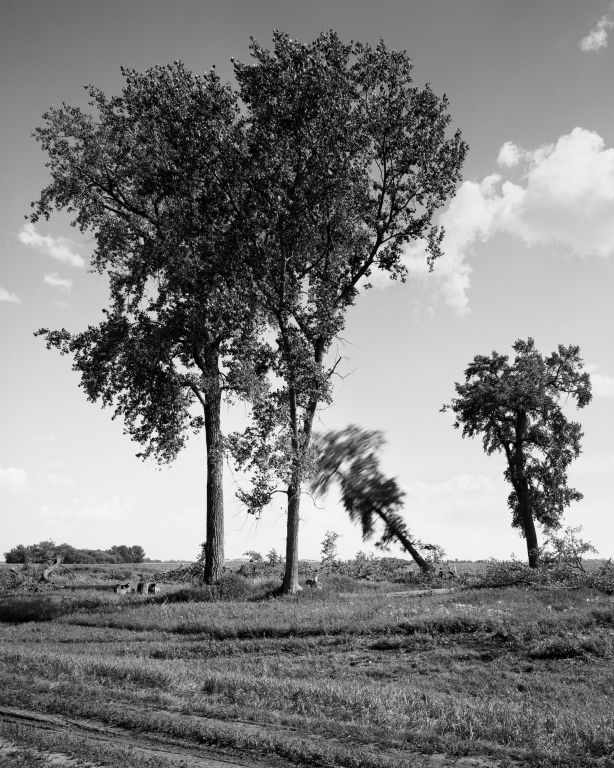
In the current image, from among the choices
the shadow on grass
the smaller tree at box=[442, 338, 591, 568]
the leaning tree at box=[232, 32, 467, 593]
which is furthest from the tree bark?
the shadow on grass

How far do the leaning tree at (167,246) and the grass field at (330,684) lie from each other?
10.6 metres

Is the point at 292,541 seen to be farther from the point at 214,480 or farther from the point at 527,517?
the point at 527,517

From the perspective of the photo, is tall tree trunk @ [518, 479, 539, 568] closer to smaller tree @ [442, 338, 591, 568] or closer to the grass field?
smaller tree @ [442, 338, 591, 568]

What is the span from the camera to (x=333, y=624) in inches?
626

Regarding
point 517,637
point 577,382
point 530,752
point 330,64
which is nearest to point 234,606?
point 517,637

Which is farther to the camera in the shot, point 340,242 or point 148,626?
point 340,242

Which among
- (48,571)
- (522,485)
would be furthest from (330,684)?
(522,485)

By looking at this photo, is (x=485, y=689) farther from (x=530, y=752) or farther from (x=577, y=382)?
(x=577, y=382)

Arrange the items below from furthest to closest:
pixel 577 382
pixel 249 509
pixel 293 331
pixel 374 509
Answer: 1. pixel 577 382
2. pixel 374 509
3. pixel 293 331
4. pixel 249 509

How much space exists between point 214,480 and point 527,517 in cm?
2013

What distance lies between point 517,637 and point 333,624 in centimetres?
478

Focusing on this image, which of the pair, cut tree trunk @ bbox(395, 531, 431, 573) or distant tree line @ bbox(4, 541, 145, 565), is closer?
cut tree trunk @ bbox(395, 531, 431, 573)

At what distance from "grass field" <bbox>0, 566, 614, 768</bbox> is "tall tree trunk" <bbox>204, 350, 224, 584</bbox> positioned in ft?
23.3

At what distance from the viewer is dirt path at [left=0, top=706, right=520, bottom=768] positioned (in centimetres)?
652
